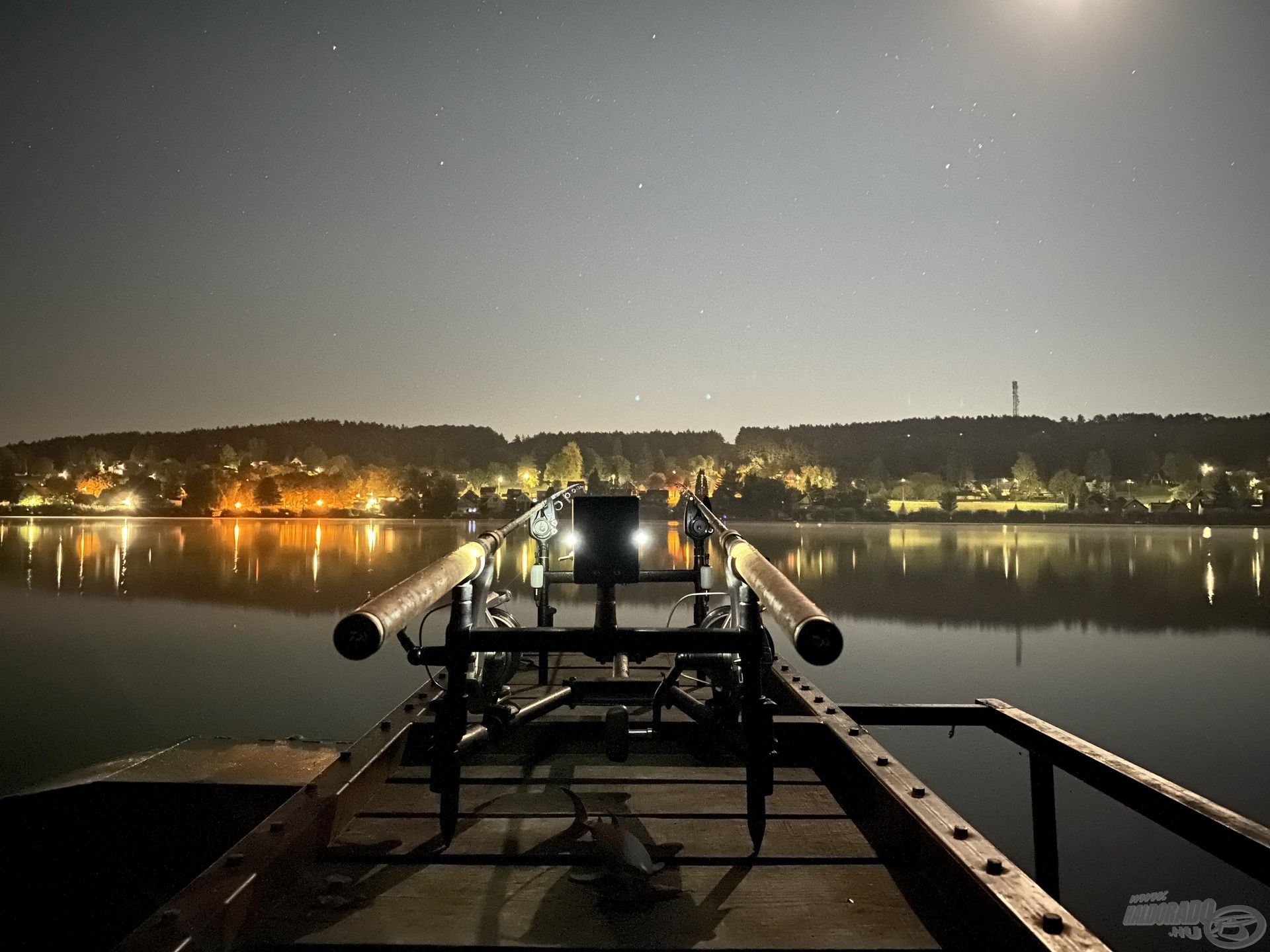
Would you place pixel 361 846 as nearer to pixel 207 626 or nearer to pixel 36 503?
pixel 207 626

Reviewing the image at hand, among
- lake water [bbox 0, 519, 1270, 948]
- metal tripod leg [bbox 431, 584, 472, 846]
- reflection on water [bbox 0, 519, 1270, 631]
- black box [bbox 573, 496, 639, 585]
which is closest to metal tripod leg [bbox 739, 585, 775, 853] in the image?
black box [bbox 573, 496, 639, 585]

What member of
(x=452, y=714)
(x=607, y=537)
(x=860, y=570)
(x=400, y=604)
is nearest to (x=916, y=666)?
(x=607, y=537)

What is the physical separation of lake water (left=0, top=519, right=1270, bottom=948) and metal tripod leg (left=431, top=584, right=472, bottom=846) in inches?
352

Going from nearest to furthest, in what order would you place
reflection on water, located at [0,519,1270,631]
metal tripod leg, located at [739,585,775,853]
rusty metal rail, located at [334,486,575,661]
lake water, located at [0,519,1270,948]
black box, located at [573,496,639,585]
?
rusty metal rail, located at [334,486,575,661]
metal tripod leg, located at [739,585,775,853]
black box, located at [573,496,639,585]
lake water, located at [0,519,1270,948]
reflection on water, located at [0,519,1270,631]

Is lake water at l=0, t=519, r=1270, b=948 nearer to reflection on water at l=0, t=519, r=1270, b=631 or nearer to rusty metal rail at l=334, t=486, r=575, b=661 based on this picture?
reflection on water at l=0, t=519, r=1270, b=631

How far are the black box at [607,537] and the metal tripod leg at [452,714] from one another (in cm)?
67

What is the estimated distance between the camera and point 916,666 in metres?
19.5

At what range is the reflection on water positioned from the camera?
95.1ft

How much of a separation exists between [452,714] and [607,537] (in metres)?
1.02

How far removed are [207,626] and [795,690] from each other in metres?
24.4

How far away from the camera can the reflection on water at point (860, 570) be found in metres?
29.0

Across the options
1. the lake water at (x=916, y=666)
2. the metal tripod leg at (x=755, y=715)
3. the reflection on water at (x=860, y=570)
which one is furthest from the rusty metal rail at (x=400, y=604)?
the reflection on water at (x=860, y=570)

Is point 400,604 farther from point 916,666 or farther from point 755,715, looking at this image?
point 916,666

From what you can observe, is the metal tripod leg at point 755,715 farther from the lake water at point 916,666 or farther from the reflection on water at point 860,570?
the reflection on water at point 860,570
